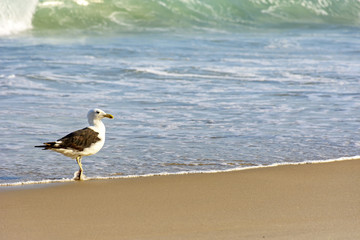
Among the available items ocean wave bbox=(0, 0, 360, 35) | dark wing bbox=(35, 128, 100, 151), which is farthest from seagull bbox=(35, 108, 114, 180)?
ocean wave bbox=(0, 0, 360, 35)

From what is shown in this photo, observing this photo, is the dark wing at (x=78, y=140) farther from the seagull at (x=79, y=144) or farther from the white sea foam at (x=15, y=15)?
the white sea foam at (x=15, y=15)

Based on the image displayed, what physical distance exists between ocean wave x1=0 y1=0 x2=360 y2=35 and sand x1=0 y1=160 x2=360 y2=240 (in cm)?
1425

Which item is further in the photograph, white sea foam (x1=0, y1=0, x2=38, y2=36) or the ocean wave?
the ocean wave

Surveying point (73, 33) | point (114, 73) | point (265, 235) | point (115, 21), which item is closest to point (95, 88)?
point (114, 73)

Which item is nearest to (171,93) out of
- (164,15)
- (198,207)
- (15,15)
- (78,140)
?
(78,140)

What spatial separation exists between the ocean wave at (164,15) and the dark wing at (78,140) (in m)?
13.6

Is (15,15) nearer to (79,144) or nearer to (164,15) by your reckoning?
(164,15)

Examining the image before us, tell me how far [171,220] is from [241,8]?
67.1 ft

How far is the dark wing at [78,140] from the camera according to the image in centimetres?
582

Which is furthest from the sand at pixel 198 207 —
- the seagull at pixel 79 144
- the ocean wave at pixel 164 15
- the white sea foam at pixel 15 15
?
the ocean wave at pixel 164 15

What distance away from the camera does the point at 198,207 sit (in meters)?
4.98

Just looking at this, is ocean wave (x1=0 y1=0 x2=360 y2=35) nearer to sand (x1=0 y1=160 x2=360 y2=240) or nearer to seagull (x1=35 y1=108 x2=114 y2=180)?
seagull (x1=35 y1=108 x2=114 y2=180)

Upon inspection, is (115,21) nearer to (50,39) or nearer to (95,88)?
(50,39)

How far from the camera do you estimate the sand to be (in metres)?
4.38
